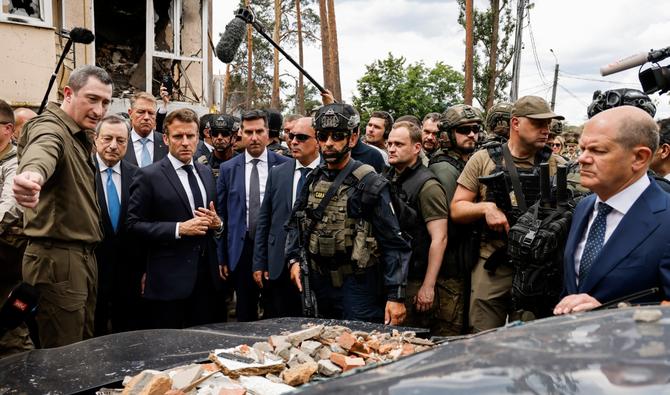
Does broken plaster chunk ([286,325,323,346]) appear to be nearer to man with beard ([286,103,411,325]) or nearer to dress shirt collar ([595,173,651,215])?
man with beard ([286,103,411,325])

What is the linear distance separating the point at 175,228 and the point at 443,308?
214cm

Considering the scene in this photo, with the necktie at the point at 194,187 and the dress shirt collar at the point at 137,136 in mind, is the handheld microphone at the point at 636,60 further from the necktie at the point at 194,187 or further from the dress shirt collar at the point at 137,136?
the dress shirt collar at the point at 137,136

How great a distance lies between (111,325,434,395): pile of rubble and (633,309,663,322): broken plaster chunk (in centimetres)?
84

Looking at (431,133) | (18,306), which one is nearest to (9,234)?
(18,306)

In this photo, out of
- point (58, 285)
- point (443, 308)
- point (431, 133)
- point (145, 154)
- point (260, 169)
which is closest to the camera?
point (58, 285)

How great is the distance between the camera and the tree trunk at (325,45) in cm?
2009

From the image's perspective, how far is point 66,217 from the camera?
3693mm

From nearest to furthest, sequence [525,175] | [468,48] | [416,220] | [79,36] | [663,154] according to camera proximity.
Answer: [663,154] < [525,175] < [416,220] < [79,36] < [468,48]

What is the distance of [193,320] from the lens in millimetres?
4918

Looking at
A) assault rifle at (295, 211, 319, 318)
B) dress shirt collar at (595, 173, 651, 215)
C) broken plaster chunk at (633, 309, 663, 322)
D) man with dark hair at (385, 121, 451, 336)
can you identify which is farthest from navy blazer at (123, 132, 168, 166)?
broken plaster chunk at (633, 309, 663, 322)

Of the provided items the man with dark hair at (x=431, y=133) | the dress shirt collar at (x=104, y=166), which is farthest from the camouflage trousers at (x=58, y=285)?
the man with dark hair at (x=431, y=133)

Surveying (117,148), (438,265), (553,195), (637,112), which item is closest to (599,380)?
(637,112)

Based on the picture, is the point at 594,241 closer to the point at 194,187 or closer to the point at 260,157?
the point at 194,187

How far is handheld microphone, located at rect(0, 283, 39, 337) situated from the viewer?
10.6 feet
